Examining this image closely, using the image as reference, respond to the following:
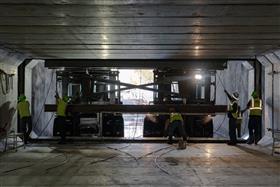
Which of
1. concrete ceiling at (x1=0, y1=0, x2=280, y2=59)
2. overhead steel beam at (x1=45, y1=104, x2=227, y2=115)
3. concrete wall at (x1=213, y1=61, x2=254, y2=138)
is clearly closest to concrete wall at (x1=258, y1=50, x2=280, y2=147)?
concrete ceiling at (x1=0, y1=0, x2=280, y2=59)

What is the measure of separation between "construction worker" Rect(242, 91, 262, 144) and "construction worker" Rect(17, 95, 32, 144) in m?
7.68

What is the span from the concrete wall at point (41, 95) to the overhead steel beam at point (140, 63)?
8.94 feet

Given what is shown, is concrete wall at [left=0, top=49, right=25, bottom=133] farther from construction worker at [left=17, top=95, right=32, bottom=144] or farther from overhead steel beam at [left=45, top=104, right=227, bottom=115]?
overhead steel beam at [left=45, top=104, right=227, bottom=115]

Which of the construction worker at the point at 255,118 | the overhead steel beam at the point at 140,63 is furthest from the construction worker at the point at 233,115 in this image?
the overhead steel beam at the point at 140,63

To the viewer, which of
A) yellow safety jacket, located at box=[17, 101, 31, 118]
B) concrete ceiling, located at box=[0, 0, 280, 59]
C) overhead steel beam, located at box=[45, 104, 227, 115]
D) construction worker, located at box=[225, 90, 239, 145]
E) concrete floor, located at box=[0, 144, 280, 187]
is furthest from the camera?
overhead steel beam, located at box=[45, 104, 227, 115]

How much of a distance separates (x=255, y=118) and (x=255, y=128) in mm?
379

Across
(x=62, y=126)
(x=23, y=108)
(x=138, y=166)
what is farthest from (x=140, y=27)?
(x=62, y=126)

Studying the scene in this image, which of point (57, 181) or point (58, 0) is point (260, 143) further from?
point (58, 0)

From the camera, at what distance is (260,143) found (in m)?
16.1

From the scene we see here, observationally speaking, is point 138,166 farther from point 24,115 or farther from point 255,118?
point 255,118

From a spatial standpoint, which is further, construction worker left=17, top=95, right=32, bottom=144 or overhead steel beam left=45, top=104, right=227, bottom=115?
overhead steel beam left=45, top=104, right=227, bottom=115

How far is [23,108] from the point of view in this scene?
15.7 m

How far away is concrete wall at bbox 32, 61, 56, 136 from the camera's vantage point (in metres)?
19.6

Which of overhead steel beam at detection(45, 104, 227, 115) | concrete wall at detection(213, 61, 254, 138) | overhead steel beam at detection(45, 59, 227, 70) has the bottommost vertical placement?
overhead steel beam at detection(45, 104, 227, 115)
